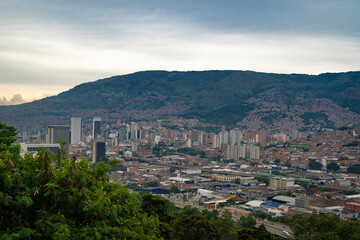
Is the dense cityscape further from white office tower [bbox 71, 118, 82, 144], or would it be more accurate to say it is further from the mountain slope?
the mountain slope

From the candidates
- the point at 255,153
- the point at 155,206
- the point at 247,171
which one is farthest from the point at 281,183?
the point at 155,206

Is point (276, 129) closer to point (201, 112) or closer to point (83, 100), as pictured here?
point (201, 112)

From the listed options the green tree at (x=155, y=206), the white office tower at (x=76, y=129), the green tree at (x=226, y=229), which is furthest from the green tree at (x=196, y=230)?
the white office tower at (x=76, y=129)

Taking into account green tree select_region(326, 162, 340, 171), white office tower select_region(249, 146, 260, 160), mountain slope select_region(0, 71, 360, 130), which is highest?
mountain slope select_region(0, 71, 360, 130)

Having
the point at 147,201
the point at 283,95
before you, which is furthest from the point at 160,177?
the point at 283,95

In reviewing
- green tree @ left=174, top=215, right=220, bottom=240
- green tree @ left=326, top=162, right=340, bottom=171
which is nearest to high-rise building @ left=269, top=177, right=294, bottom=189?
green tree @ left=326, top=162, right=340, bottom=171

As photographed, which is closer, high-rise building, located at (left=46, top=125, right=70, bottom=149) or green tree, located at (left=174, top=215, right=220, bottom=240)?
green tree, located at (left=174, top=215, right=220, bottom=240)
